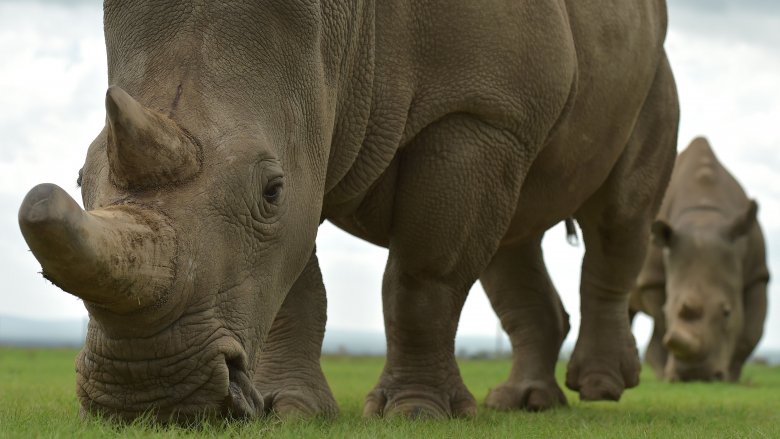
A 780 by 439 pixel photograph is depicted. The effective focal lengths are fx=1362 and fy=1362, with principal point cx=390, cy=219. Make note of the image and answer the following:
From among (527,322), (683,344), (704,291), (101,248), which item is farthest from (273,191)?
(704,291)

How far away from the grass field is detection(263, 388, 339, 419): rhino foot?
12 cm

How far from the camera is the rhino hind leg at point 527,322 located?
7742 millimetres

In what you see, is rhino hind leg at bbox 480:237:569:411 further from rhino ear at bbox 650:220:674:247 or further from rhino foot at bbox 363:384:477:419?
rhino ear at bbox 650:220:674:247

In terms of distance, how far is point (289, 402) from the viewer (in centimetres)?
587

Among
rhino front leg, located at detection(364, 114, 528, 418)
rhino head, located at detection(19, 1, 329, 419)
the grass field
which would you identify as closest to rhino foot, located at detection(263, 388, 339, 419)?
the grass field

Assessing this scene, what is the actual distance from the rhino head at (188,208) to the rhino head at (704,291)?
8696mm

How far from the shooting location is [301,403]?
587cm

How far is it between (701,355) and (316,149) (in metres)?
8.85

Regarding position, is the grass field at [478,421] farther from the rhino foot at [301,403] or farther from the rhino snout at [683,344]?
the rhino snout at [683,344]

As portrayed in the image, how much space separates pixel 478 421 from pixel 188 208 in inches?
89.1

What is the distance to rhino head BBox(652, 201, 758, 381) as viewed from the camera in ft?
42.7

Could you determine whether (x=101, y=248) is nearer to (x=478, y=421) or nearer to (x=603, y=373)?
(x=478, y=421)

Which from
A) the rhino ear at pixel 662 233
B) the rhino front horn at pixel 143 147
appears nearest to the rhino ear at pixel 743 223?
the rhino ear at pixel 662 233

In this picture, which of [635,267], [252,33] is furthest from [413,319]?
[635,267]
